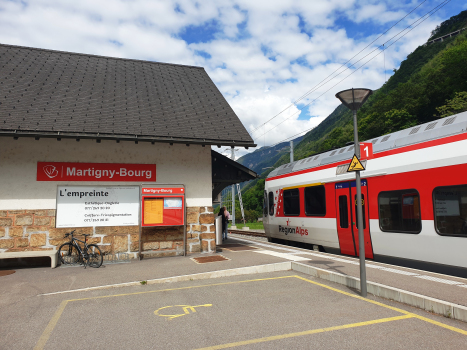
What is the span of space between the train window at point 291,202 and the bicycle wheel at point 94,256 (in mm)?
6580

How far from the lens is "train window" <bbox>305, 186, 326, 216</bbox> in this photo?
10.7m

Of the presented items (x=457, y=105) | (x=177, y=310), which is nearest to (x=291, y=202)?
(x=177, y=310)

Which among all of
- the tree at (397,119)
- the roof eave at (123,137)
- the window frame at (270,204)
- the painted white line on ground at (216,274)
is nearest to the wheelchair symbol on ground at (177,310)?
the painted white line on ground at (216,274)

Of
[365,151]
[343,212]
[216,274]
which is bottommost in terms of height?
[216,274]

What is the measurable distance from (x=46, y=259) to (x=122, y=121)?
179 inches

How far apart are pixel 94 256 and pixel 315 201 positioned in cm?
671

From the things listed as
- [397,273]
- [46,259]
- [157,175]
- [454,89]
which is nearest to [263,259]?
[397,273]

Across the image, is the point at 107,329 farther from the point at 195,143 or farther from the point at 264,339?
the point at 195,143

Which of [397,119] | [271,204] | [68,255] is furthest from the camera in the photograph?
[397,119]

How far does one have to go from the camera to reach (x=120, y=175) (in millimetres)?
10086

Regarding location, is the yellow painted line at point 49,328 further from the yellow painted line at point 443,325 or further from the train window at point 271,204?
the train window at point 271,204

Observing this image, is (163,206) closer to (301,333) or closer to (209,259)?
(209,259)

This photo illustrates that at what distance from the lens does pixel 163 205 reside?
1004 centimetres

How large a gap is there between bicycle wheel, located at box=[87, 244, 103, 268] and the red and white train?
21.4 feet
